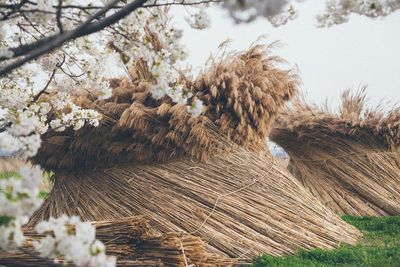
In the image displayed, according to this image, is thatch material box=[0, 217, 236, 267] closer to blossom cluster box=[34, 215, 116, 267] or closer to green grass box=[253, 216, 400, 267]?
green grass box=[253, 216, 400, 267]

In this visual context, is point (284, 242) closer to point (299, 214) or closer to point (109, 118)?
point (299, 214)

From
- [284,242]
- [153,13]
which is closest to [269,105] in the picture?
[284,242]

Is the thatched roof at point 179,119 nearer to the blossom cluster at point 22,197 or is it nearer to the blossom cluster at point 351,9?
the blossom cluster at point 351,9

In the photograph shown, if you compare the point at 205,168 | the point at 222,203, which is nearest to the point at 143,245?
the point at 222,203

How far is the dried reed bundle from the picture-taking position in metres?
4.81

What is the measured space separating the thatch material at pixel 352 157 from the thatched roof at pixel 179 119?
325 centimetres

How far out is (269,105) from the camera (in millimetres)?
5320

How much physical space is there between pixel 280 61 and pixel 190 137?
150 cm

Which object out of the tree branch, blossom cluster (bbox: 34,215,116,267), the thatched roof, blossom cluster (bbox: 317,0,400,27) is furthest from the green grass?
the tree branch

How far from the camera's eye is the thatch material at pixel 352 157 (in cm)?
848

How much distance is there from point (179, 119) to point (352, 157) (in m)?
4.57

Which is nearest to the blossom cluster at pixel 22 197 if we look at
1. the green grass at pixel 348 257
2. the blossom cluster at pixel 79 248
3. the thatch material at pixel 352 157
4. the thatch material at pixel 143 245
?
the blossom cluster at pixel 79 248

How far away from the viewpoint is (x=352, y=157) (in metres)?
8.66

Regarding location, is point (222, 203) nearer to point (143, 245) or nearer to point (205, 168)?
point (205, 168)
